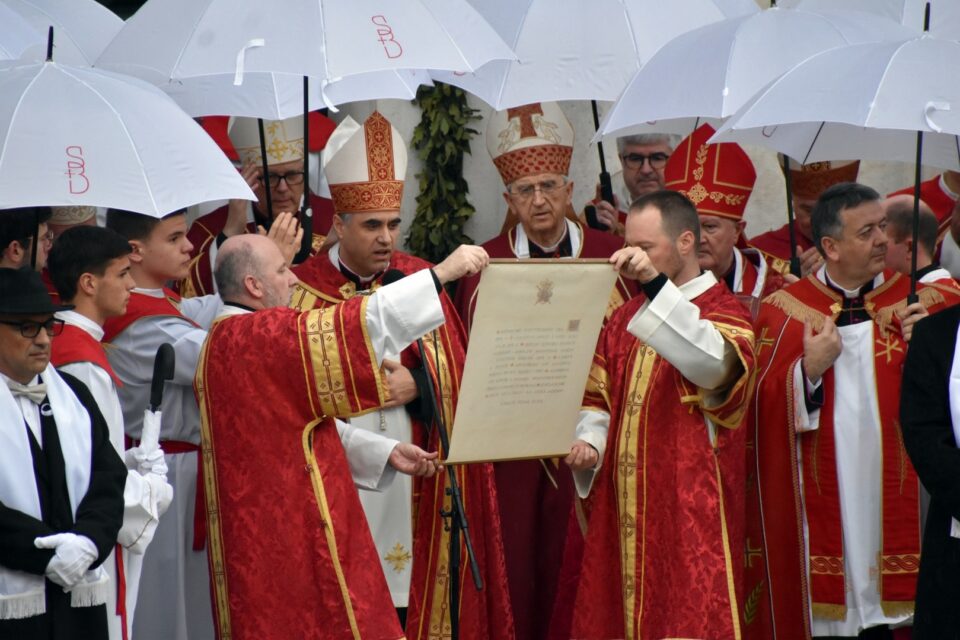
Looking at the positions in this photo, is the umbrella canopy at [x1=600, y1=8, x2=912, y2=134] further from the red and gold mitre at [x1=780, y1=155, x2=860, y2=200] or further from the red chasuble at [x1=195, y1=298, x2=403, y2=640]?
the red chasuble at [x1=195, y1=298, x2=403, y2=640]

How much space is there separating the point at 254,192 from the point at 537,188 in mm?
1552

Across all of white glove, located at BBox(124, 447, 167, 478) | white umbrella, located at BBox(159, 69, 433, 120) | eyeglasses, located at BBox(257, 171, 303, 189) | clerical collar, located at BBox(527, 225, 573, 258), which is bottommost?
white glove, located at BBox(124, 447, 167, 478)

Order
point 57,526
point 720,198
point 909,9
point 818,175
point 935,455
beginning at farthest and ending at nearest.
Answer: point 818,175
point 909,9
point 720,198
point 935,455
point 57,526

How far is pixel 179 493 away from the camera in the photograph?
22.0ft

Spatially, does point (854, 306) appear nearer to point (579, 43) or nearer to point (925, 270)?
point (925, 270)

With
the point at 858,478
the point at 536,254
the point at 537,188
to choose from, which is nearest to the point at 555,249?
the point at 536,254

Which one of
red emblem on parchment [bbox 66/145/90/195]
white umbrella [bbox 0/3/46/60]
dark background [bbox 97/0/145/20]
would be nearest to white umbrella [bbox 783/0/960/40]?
white umbrella [bbox 0/3/46/60]

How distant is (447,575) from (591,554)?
606 mm

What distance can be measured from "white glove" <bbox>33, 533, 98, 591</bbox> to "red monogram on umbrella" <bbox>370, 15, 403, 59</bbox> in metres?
2.20

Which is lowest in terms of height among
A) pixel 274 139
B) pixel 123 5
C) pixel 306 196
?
pixel 306 196

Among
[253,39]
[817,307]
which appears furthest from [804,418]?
[253,39]

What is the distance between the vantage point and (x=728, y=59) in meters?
7.13

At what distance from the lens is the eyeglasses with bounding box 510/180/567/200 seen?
7.88 meters

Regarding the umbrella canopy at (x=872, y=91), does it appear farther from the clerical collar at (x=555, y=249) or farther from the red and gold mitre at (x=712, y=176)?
the clerical collar at (x=555, y=249)
